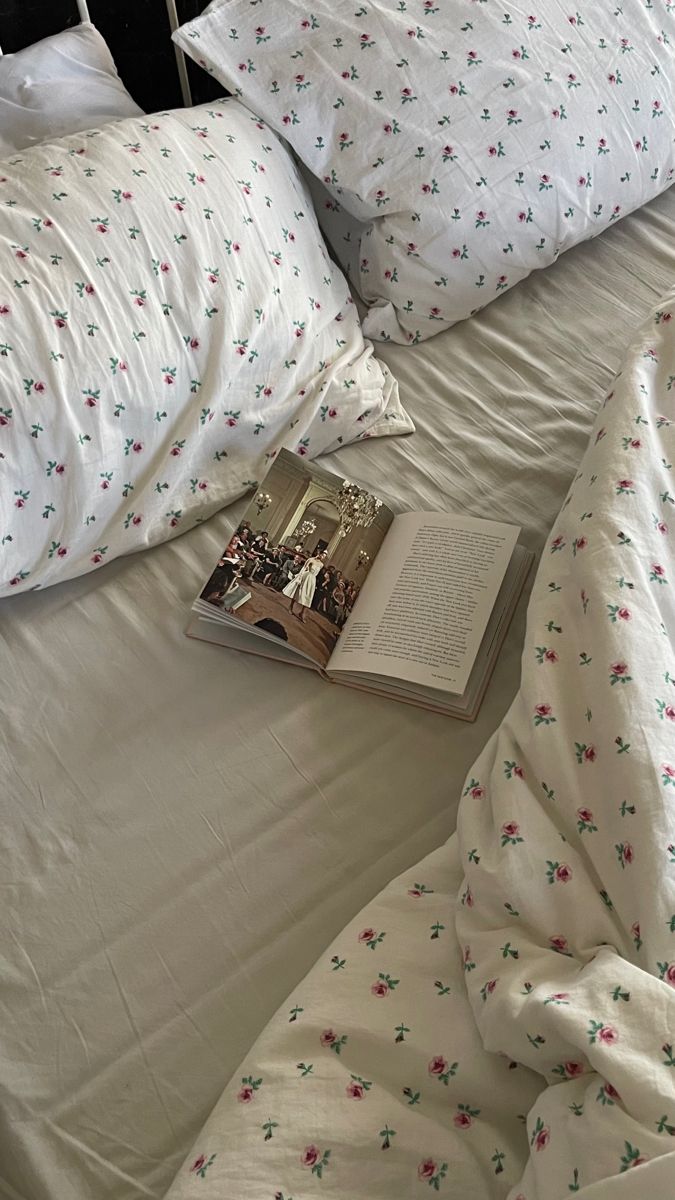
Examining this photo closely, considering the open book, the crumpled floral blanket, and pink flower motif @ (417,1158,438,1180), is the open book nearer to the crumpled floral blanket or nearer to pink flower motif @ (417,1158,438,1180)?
the crumpled floral blanket

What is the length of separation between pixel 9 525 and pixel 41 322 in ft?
0.64

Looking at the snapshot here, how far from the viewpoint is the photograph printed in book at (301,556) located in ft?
3.36

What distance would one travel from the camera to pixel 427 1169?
2.13ft

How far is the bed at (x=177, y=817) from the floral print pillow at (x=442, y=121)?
0.23 metres

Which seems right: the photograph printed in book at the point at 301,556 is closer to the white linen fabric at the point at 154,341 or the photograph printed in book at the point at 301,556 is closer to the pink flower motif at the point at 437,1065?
the white linen fabric at the point at 154,341

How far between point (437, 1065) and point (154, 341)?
0.71 m

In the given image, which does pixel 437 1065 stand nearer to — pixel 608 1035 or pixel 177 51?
pixel 608 1035

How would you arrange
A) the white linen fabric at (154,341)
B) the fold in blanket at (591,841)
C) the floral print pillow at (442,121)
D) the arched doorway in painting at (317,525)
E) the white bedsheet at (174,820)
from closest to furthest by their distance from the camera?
1. the fold in blanket at (591,841)
2. the white bedsheet at (174,820)
3. the white linen fabric at (154,341)
4. the arched doorway in painting at (317,525)
5. the floral print pillow at (442,121)

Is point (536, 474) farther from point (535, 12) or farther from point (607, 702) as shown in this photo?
point (535, 12)

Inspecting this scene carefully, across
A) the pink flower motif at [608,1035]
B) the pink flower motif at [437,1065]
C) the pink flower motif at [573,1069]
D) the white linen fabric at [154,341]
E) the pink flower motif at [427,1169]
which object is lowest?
the pink flower motif at [427,1169]

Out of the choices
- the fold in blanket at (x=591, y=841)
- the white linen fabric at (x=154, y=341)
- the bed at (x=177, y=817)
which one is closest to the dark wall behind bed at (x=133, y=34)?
the white linen fabric at (x=154, y=341)

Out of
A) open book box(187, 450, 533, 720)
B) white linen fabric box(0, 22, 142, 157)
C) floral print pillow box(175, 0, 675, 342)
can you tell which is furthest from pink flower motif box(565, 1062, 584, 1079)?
white linen fabric box(0, 22, 142, 157)

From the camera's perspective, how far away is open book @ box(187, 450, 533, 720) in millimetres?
991

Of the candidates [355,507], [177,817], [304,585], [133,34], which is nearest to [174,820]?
[177,817]
